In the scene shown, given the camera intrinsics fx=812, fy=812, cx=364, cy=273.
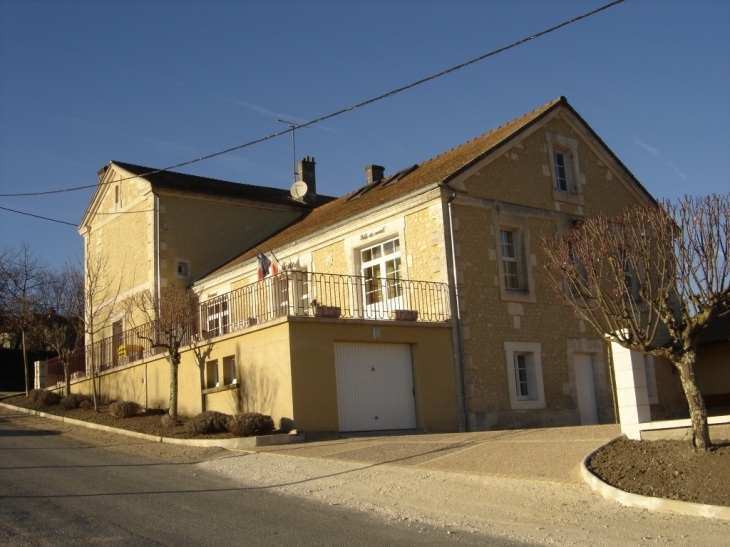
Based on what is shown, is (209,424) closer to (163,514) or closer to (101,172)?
(163,514)

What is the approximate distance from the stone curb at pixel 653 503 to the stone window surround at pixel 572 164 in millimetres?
12377

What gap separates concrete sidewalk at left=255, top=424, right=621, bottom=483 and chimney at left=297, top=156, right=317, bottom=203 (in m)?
15.8

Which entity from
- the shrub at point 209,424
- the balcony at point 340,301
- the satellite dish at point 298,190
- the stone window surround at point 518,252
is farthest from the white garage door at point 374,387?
the satellite dish at point 298,190

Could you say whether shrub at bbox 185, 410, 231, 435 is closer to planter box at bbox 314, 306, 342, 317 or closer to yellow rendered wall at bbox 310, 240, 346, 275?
planter box at bbox 314, 306, 342, 317

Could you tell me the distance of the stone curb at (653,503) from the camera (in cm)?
780

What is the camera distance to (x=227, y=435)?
1497 cm

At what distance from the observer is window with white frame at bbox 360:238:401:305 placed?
1867 cm

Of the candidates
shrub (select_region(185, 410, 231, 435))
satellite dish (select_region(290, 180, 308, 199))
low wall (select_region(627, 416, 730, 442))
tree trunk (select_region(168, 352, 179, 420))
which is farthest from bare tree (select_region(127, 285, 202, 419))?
low wall (select_region(627, 416, 730, 442))

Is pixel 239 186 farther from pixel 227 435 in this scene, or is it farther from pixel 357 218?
pixel 227 435

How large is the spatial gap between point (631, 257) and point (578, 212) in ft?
31.3

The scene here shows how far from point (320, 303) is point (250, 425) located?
5.47m

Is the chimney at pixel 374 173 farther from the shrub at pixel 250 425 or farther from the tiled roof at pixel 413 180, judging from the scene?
the shrub at pixel 250 425

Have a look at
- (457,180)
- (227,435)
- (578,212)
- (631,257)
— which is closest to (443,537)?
(631,257)

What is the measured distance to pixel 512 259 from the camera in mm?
19203
